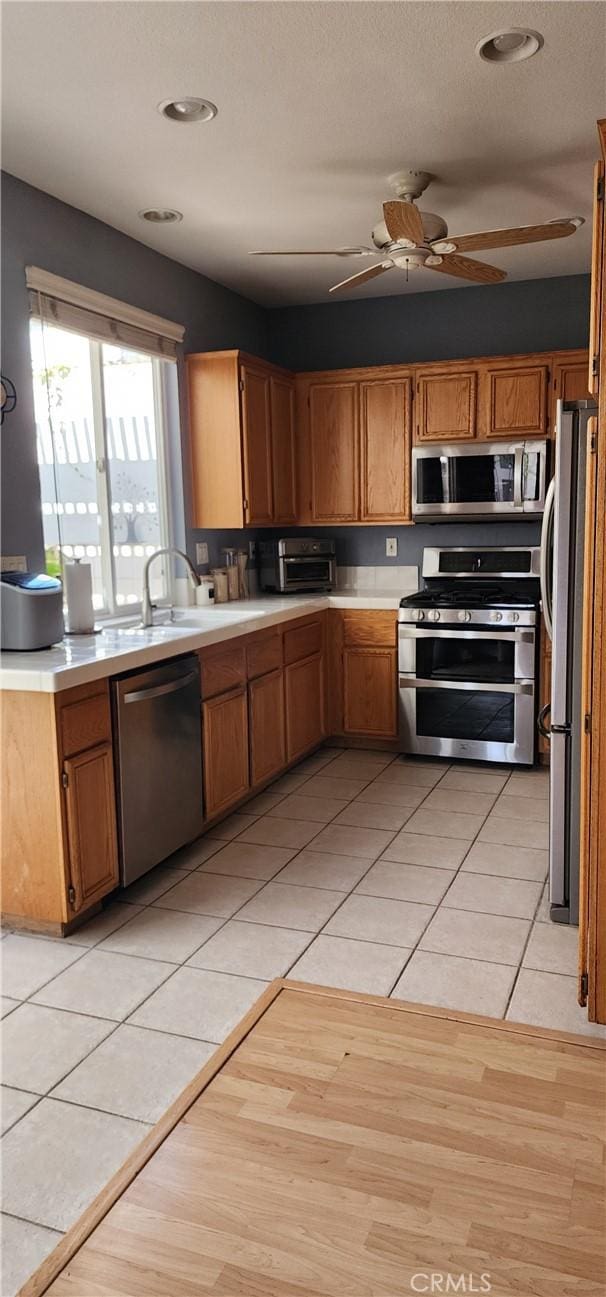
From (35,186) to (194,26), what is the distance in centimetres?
125

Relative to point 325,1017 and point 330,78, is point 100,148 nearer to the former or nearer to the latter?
point 330,78

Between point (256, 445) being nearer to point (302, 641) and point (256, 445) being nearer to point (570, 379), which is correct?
point (302, 641)

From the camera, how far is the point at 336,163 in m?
3.27

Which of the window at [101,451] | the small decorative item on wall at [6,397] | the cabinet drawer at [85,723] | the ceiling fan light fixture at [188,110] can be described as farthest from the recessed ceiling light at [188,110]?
the cabinet drawer at [85,723]

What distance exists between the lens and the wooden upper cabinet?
4.61 meters

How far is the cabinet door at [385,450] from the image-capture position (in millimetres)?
5082

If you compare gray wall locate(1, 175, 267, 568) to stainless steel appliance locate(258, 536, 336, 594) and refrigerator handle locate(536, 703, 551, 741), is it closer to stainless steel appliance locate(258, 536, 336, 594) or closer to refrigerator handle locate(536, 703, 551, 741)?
stainless steel appliance locate(258, 536, 336, 594)

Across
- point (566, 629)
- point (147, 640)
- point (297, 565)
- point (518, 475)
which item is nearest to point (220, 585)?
point (297, 565)

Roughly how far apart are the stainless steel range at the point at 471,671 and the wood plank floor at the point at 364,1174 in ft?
8.03

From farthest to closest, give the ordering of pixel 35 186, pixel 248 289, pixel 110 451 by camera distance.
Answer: pixel 248 289 → pixel 110 451 → pixel 35 186

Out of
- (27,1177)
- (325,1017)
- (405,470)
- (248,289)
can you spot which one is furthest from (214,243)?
(27,1177)

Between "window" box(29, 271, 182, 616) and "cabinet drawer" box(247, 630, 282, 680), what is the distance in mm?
634

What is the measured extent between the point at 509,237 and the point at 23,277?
5.81 ft

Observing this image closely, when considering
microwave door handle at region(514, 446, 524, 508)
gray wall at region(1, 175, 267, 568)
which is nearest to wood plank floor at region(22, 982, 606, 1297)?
gray wall at region(1, 175, 267, 568)
